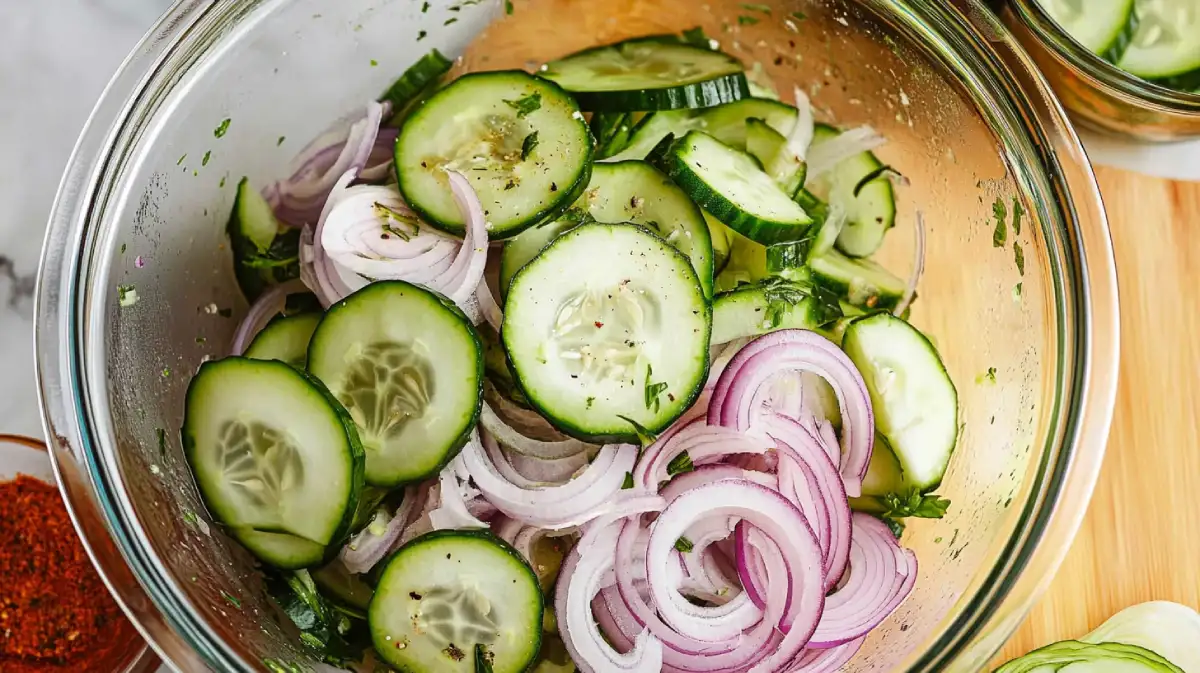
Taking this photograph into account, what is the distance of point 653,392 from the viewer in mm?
1275

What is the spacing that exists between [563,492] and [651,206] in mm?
407

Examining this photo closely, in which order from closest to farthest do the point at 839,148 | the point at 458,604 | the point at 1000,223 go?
the point at 458,604
the point at 1000,223
the point at 839,148

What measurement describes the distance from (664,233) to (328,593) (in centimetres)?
66

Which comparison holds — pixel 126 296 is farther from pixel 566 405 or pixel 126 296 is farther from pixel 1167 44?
pixel 1167 44

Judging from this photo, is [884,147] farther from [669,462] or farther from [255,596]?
[255,596]

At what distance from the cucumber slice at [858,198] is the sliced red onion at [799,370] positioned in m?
0.28

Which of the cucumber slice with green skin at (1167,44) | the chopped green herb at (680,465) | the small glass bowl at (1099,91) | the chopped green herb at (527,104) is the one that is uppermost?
the cucumber slice with green skin at (1167,44)

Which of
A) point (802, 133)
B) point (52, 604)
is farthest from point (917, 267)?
point (52, 604)

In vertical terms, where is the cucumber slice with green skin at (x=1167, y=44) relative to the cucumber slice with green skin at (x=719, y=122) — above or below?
above

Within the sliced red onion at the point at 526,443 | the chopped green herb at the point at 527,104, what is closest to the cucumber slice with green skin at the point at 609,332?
the sliced red onion at the point at 526,443

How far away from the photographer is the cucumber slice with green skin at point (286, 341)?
137 cm

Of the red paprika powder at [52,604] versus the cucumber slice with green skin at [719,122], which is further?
the red paprika powder at [52,604]

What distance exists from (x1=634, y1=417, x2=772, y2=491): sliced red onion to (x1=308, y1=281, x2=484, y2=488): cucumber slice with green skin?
0.25m

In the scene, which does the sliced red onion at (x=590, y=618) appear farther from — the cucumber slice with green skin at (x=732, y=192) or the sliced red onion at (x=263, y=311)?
the sliced red onion at (x=263, y=311)
